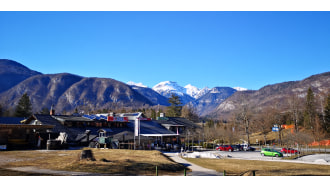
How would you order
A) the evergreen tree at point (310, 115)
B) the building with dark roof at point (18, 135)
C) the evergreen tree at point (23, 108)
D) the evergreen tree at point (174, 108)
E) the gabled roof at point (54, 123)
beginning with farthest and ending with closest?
the evergreen tree at point (174, 108), the evergreen tree at point (23, 108), the evergreen tree at point (310, 115), the gabled roof at point (54, 123), the building with dark roof at point (18, 135)

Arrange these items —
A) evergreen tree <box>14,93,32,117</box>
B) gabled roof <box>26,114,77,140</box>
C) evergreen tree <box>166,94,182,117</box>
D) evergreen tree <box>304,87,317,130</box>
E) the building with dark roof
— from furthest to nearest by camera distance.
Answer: evergreen tree <box>166,94,182,117</box> → evergreen tree <box>14,93,32,117</box> → evergreen tree <box>304,87,317,130</box> → gabled roof <box>26,114,77,140</box> → the building with dark roof

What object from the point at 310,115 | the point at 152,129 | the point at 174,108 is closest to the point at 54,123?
the point at 152,129

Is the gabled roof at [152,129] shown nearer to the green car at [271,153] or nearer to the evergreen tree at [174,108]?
the green car at [271,153]

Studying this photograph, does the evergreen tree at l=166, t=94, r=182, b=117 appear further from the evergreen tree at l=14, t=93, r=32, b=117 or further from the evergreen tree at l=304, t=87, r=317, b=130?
the evergreen tree at l=14, t=93, r=32, b=117

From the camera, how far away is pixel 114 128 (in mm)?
57938

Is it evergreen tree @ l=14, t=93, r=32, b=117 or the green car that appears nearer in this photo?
the green car

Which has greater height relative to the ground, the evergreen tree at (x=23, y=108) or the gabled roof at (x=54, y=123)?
the evergreen tree at (x=23, y=108)

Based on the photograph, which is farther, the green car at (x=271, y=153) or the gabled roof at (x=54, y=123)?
the gabled roof at (x=54, y=123)

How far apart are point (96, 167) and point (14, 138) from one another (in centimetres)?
2809

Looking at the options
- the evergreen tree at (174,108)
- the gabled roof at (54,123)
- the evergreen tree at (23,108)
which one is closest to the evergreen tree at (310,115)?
the evergreen tree at (174,108)

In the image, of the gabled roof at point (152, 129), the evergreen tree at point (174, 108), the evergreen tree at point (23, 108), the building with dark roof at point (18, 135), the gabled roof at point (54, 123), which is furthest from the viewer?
the evergreen tree at point (174, 108)

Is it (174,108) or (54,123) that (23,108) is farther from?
(174,108)

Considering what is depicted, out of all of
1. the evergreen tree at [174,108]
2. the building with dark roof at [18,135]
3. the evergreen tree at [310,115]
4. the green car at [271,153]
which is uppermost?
the evergreen tree at [174,108]

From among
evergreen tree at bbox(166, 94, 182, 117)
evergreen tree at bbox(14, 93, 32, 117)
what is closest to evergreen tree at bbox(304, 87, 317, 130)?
evergreen tree at bbox(166, 94, 182, 117)
